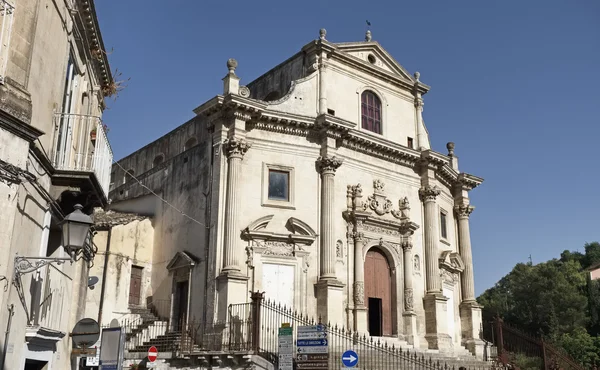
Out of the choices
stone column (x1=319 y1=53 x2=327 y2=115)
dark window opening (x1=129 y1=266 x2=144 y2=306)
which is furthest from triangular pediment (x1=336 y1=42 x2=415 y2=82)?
dark window opening (x1=129 y1=266 x2=144 y2=306)

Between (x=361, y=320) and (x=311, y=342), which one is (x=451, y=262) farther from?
(x=311, y=342)

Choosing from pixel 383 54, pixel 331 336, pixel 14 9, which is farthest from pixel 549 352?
pixel 14 9

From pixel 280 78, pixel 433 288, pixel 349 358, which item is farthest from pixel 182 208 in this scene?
pixel 349 358

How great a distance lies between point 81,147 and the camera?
12.2m

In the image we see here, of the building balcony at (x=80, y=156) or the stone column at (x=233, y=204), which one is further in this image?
the stone column at (x=233, y=204)

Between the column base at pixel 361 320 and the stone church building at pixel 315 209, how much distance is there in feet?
0.16

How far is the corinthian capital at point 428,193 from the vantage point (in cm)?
2391

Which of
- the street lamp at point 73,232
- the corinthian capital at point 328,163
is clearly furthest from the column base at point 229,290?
the street lamp at point 73,232

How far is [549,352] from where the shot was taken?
74.9 feet

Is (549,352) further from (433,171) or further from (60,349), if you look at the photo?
(60,349)

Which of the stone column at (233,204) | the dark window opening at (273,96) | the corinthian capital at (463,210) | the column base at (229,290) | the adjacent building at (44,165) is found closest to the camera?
the adjacent building at (44,165)

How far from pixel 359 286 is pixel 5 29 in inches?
583

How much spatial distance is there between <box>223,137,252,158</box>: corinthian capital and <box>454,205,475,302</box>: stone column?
11.9 m

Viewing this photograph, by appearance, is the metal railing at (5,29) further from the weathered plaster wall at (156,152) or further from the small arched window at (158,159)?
the small arched window at (158,159)
